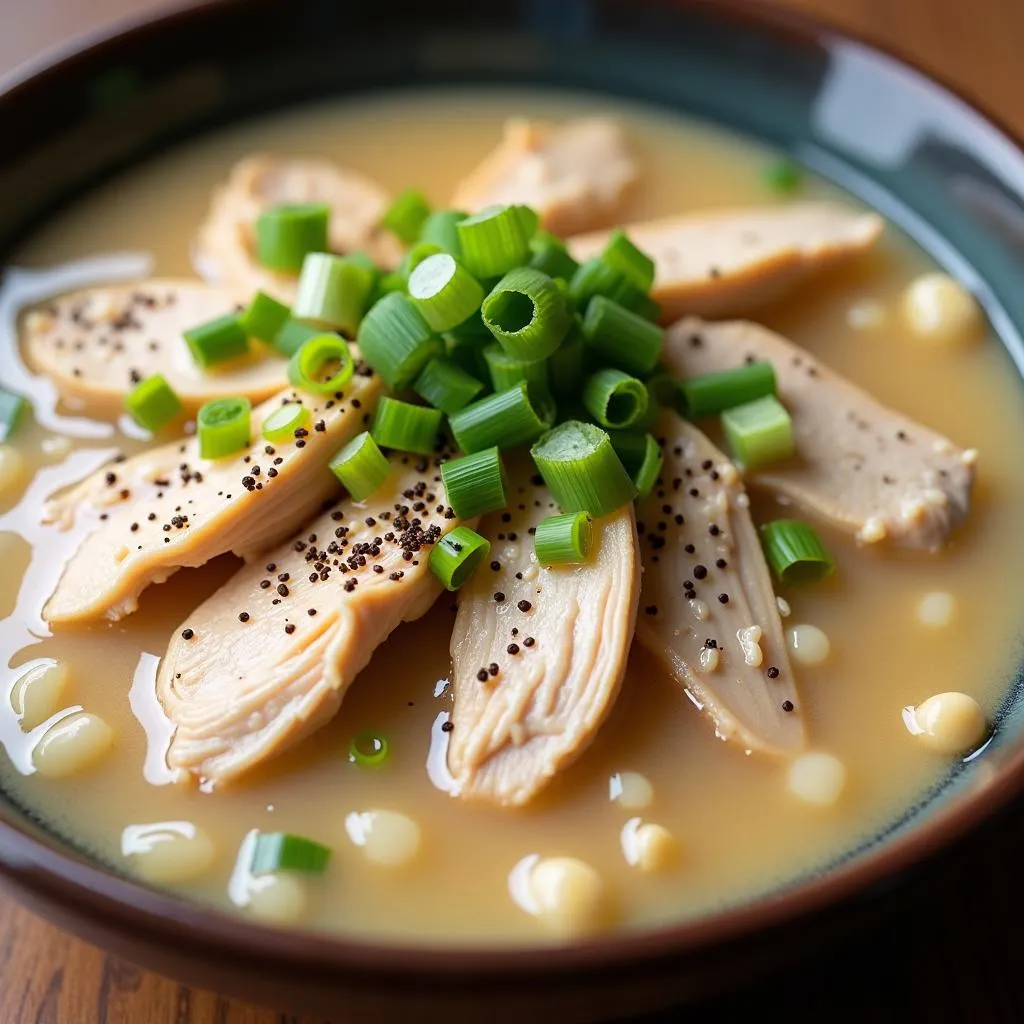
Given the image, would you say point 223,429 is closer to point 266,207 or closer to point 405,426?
point 405,426

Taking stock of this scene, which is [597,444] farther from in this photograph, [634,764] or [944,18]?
[944,18]

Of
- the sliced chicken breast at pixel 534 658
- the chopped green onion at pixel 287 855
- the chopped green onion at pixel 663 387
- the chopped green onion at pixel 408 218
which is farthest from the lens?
the chopped green onion at pixel 408 218

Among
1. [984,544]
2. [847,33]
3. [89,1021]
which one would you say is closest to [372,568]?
[89,1021]

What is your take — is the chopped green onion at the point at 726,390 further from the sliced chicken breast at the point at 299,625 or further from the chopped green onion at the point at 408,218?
the chopped green onion at the point at 408,218

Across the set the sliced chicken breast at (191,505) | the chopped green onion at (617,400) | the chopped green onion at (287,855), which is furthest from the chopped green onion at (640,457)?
the chopped green onion at (287,855)

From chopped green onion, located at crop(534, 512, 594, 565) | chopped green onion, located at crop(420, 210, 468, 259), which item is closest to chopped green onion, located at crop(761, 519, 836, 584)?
chopped green onion, located at crop(534, 512, 594, 565)

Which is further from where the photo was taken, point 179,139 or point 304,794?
point 179,139
